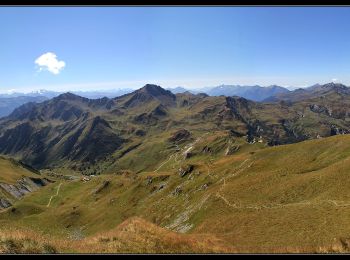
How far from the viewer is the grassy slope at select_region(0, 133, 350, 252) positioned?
148 feet

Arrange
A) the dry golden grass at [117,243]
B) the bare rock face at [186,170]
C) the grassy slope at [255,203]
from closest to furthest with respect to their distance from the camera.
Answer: the dry golden grass at [117,243]
the grassy slope at [255,203]
the bare rock face at [186,170]

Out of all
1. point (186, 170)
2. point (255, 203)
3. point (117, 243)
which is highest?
point (117, 243)

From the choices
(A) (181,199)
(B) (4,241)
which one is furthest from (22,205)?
(B) (4,241)

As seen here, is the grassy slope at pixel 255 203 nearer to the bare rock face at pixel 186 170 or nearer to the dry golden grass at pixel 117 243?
the dry golden grass at pixel 117 243

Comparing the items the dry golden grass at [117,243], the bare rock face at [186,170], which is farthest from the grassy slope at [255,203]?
the bare rock face at [186,170]

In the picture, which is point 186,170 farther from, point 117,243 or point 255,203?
Answer: point 117,243

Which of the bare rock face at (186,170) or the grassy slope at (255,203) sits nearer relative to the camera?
the grassy slope at (255,203)

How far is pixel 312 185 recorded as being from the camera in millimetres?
68562

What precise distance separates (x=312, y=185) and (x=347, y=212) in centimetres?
2113

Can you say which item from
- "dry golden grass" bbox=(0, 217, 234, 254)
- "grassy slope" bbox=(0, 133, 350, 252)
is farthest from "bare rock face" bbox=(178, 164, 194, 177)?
"dry golden grass" bbox=(0, 217, 234, 254)

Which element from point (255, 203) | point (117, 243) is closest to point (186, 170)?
point (255, 203)

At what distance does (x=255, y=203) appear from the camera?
71938 millimetres

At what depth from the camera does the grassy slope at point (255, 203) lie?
4519 centimetres
